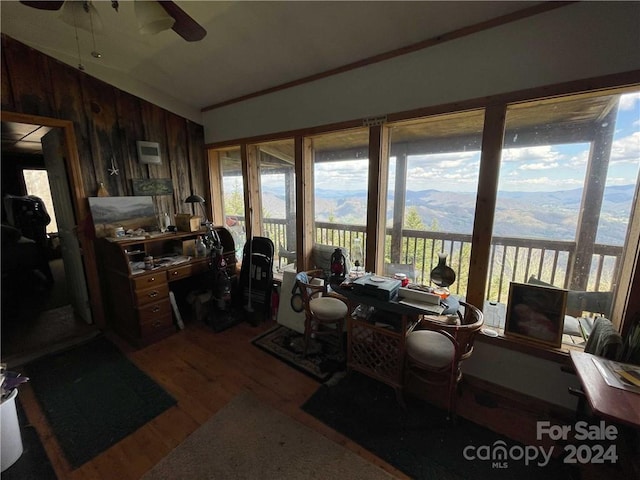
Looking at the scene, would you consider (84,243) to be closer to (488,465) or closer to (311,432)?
(311,432)

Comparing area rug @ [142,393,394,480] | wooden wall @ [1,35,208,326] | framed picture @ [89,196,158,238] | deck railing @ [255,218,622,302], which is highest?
wooden wall @ [1,35,208,326]

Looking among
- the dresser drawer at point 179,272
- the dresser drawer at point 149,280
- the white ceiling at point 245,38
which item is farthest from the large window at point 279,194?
the dresser drawer at point 149,280

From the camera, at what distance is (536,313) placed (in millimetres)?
1795

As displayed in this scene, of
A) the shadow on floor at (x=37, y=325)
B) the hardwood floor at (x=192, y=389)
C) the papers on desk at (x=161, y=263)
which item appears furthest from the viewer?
the papers on desk at (x=161, y=263)

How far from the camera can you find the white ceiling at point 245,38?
1.70 metres

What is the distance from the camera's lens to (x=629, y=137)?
1555 millimetres

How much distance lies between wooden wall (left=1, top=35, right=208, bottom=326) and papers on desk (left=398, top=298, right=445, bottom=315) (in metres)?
2.98

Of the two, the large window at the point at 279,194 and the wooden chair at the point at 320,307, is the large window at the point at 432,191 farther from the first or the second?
the large window at the point at 279,194

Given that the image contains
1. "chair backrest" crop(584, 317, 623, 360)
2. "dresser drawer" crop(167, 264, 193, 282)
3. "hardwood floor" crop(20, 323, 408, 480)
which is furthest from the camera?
"dresser drawer" crop(167, 264, 193, 282)

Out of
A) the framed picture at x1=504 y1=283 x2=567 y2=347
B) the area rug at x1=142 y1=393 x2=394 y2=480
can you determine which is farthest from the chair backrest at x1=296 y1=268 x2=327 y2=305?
the framed picture at x1=504 y1=283 x2=567 y2=347

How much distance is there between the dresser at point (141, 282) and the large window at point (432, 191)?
88.7 inches

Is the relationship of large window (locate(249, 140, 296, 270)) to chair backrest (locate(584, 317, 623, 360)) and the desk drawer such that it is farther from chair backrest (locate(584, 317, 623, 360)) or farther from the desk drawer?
chair backrest (locate(584, 317, 623, 360))

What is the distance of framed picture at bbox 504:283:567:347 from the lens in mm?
1733

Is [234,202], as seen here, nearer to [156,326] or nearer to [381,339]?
[156,326]
